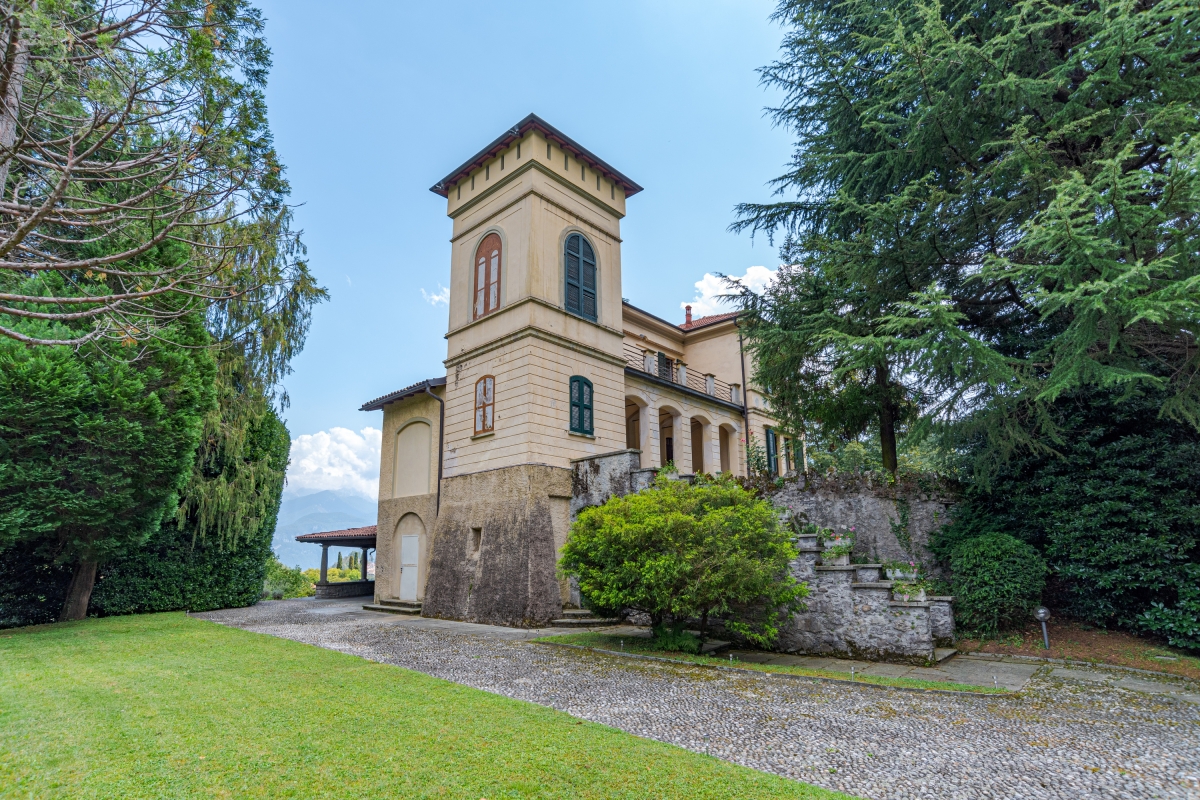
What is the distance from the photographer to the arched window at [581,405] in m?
14.7

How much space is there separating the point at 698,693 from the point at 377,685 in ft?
11.7

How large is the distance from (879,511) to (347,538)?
19441 mm

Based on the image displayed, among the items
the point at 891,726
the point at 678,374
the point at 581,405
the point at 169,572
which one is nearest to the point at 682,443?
the point at 678,374

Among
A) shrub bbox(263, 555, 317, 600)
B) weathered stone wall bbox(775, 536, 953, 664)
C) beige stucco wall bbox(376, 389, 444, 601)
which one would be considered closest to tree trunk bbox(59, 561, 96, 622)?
beige stucco wall bbox(376, 389, 444, 601)

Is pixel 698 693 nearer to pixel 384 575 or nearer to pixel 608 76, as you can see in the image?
pixel 608 76

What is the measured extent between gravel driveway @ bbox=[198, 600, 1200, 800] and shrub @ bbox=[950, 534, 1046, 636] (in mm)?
1975

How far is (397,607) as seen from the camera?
16312 mm

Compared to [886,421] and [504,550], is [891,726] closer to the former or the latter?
[886,421]

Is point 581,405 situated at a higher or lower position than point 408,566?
higher

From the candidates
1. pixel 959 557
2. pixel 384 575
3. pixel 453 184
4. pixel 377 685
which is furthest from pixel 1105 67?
pixel 384 575

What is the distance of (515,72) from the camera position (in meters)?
10.3

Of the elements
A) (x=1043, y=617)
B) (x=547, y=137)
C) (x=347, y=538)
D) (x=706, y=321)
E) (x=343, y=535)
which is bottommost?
(x=1043, y=617)

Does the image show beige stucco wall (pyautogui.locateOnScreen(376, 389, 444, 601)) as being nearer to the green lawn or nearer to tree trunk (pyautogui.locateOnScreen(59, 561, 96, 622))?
tree trunk (pyautogui.locateOnScreen(59, 561, 96, 622))

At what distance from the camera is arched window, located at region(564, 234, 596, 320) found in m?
15.5
